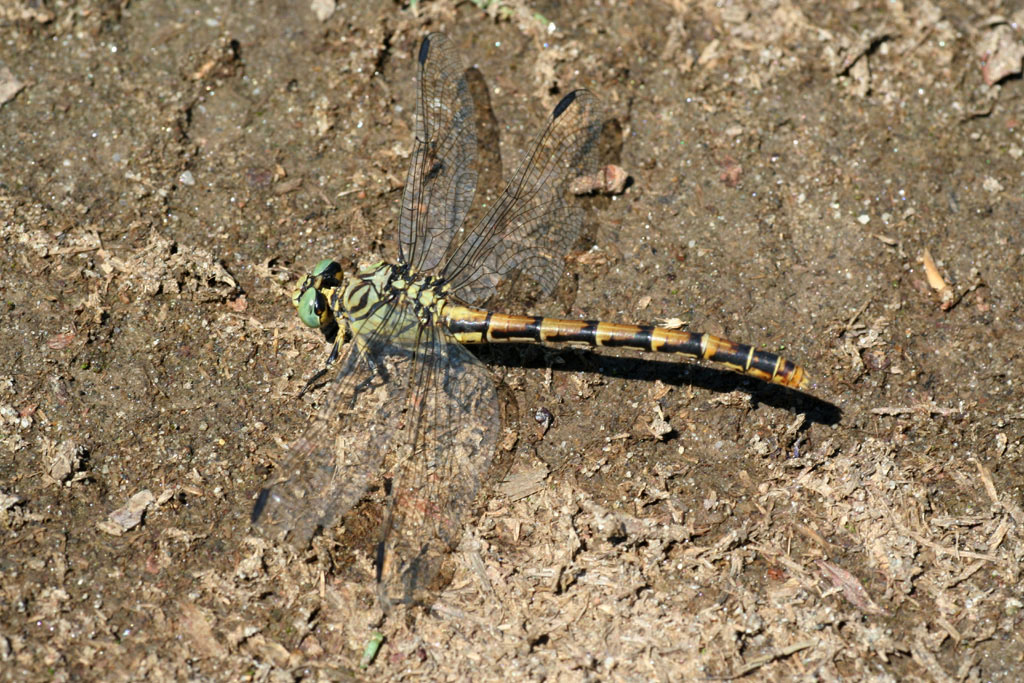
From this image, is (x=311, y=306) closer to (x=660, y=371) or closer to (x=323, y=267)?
(x=323, y=267)

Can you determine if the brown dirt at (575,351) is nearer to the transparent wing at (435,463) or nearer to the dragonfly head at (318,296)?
the transparent wing at (435,463)

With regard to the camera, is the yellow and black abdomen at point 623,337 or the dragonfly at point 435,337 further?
the yellow and black abdomen at point 623,337

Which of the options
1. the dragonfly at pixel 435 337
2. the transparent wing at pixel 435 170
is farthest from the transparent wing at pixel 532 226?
the transparent wing at pixel 435 170

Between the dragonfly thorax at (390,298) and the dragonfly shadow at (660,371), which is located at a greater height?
the dragonfly thorax at (390,298)

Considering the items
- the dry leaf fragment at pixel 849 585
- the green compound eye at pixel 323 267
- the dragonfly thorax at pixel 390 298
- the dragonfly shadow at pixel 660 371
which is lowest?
the dry leaf fragment at pixel 849 585

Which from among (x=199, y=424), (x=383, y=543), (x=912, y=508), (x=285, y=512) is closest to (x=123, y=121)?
(x=199, y=424)
